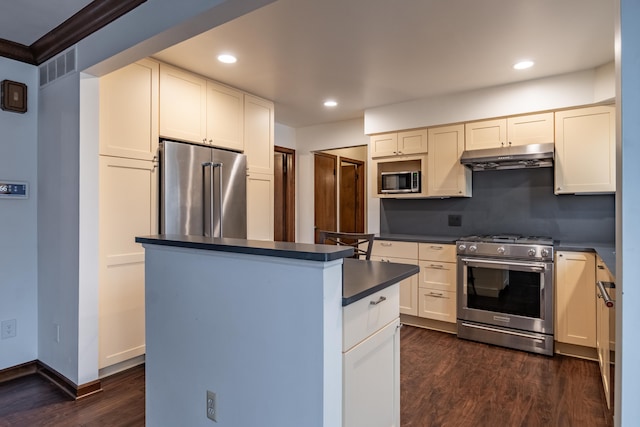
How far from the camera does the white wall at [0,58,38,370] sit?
2.57 metres

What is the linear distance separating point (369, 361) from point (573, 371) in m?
2.25

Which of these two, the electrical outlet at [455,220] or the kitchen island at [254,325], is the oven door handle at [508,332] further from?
the kitchen island at [254,325]

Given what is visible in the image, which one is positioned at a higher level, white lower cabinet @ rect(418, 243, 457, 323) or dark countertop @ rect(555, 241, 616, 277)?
dark countertop @ rect(555, 241, 616, 277)

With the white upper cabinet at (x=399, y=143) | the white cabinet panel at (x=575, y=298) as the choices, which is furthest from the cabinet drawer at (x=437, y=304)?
the white upper cabinet at (x=399, y=143)

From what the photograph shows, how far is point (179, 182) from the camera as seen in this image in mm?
2891

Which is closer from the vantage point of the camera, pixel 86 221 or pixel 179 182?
pixel 86 221

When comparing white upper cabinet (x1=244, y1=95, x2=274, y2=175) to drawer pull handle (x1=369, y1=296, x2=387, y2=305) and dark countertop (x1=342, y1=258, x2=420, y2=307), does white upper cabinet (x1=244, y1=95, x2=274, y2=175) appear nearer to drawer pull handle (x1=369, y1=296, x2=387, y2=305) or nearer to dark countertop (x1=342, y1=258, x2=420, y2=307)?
dark countertop (x1=342, y1=258, x2=420, y2=307)

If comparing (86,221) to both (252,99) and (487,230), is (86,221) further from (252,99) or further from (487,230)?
(487,230)

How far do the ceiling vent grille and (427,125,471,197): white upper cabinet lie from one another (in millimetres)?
3250

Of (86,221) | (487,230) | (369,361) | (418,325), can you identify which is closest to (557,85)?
(487,230)

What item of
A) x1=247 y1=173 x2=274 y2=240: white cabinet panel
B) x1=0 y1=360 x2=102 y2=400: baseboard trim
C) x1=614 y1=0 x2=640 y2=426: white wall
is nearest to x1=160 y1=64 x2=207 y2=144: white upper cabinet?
x1=247 y1=173 x2=274 y2=240: white cabinet panel

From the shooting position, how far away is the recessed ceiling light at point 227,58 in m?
2.78

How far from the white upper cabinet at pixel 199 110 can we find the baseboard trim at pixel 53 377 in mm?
1868

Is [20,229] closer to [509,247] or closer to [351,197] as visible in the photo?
[509,247]
